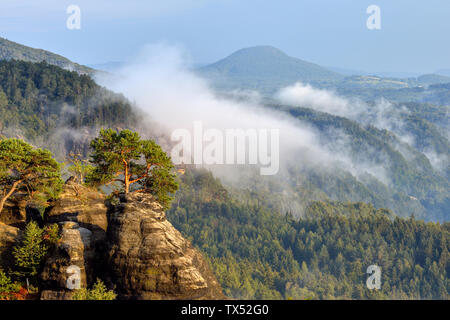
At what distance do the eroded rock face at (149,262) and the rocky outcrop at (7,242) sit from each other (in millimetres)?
9018

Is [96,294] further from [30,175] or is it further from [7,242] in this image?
[30,175]

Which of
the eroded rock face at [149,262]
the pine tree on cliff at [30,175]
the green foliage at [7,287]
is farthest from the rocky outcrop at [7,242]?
the eroded rock face at [149,262]

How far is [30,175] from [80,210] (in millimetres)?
6326

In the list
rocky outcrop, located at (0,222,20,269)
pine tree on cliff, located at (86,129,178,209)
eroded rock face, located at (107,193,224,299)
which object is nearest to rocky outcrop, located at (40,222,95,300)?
eroded rock face, located at (107,193,224,299)

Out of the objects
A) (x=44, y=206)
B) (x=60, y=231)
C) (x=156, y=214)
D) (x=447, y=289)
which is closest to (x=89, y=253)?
(x=60, y=231)

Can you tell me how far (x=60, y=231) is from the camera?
139ft

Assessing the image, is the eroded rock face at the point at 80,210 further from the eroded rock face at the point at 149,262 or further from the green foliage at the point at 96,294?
the green foliage at the point at 96,294

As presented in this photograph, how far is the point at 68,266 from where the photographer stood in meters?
38.8

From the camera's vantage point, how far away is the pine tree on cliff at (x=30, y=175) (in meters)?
45.1

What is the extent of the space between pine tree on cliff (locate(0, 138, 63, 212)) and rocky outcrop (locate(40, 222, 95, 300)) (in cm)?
671

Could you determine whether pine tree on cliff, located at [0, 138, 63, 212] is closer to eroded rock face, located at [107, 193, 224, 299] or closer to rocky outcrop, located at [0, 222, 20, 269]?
rocky outcrop, located at [0, 222, 20, 269]

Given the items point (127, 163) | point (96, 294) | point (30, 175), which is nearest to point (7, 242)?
point (30, 175)

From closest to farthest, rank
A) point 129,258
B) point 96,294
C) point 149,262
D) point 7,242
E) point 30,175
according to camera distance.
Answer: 1. point 96,294
2. point 149,262
3. point 129,258
4. point 7,242
5. point 30,175
